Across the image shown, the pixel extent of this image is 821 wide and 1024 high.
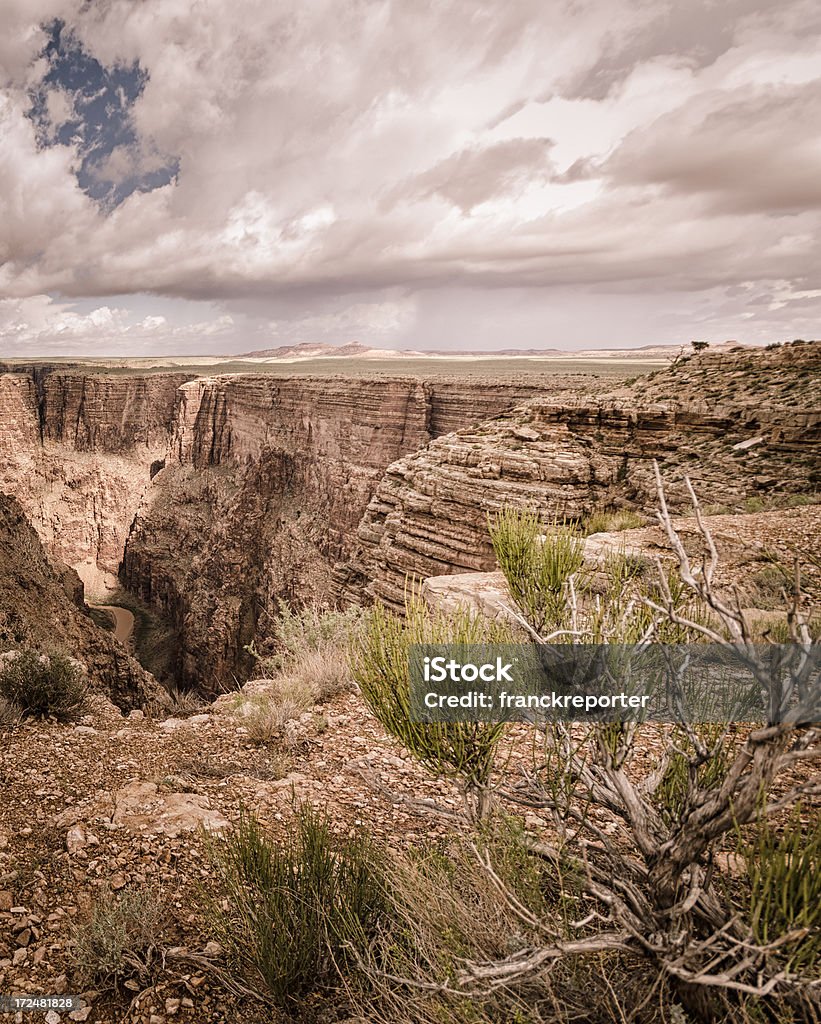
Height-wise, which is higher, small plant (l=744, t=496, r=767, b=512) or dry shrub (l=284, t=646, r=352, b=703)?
small plant (l=744, t=496, r=767, b=512)

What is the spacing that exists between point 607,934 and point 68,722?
4.91 metres

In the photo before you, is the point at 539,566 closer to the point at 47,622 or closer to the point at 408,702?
the point at 408,702

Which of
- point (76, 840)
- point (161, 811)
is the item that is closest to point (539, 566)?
point (161, 811)

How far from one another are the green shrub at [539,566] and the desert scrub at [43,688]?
440cm

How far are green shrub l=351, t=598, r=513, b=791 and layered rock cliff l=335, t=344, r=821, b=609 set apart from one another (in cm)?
692

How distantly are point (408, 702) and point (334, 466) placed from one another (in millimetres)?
26426

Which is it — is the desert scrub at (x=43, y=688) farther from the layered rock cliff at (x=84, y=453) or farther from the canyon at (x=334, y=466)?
the layered rock cliff at (x=84, y=453)

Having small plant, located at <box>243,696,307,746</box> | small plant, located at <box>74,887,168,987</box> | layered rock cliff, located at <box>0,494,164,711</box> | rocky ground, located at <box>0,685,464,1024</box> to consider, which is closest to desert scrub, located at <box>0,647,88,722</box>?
rocky ground, located at <box>0,685,464,1024</box>

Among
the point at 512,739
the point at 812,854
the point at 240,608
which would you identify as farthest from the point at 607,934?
the point at 240,608

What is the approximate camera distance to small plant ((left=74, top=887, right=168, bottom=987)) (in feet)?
7.00

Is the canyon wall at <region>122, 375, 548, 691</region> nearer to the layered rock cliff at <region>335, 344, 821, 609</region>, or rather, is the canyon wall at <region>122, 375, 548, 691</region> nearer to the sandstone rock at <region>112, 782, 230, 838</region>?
the layered rock cliff at <region>335, 344, 821, 609</region>

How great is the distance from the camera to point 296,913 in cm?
202

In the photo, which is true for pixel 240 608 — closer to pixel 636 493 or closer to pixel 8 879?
pixel 636 493
